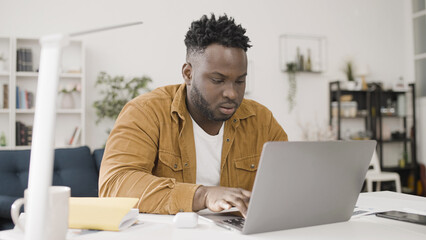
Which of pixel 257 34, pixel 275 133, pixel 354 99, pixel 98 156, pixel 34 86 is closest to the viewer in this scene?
pixel 275 133

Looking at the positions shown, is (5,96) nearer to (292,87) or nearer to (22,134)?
(22,134)

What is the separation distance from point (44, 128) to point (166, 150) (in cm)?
89

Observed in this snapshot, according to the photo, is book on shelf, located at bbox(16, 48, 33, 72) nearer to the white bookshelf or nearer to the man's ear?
the white bookshelf

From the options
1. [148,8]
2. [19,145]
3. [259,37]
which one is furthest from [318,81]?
[19,145]

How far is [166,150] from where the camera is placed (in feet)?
5.12

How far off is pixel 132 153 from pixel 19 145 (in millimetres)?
3203

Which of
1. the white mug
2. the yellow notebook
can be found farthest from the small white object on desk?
the white mug

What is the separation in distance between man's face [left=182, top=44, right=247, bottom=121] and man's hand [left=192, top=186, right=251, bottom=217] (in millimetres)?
449

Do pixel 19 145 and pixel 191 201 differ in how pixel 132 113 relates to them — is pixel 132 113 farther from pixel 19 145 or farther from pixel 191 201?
pixel 19 145

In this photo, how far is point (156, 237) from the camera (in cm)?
88

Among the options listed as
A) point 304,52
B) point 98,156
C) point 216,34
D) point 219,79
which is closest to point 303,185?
point 219,79

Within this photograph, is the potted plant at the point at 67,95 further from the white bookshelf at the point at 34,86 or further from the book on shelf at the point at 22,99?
the book on shelf at the point at 22,99

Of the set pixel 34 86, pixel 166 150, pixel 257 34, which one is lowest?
pixel 166 150

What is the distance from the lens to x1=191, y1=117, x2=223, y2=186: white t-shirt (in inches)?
64.8
